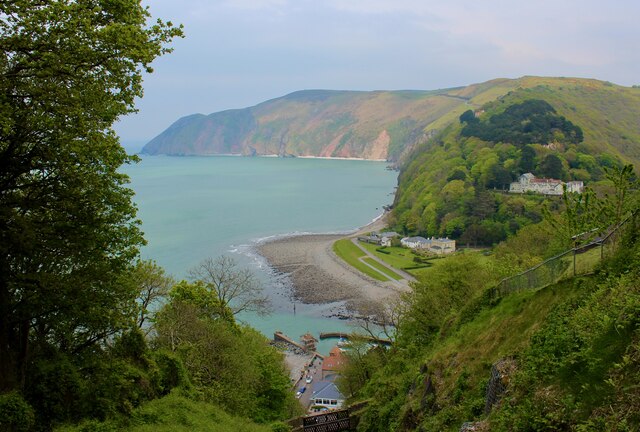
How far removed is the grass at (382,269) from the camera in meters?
66.5

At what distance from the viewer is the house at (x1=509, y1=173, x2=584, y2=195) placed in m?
89.3

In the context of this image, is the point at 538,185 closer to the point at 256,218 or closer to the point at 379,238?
the point at 379,238

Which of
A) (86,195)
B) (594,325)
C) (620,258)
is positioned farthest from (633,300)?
(86,195)

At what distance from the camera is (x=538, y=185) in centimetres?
9231

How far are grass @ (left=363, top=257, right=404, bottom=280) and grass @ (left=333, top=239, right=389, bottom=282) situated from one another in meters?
1.03

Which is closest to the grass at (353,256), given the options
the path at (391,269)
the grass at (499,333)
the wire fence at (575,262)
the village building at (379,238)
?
the path at (391,269)

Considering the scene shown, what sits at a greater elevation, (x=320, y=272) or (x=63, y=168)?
(x=63, y=168)

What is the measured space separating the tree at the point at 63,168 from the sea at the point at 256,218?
34407 mm

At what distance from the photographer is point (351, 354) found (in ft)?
93.3

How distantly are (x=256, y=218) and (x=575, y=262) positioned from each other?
95.7 meters

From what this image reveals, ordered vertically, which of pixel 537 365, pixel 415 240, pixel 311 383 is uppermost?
pixel 537 365

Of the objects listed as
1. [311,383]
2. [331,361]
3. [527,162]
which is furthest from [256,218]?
[311,383]

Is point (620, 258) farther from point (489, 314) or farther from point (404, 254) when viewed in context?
point (404, 254)

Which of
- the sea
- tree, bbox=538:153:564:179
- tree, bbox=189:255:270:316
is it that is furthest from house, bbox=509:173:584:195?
tree, bbox=189:255:270:316
